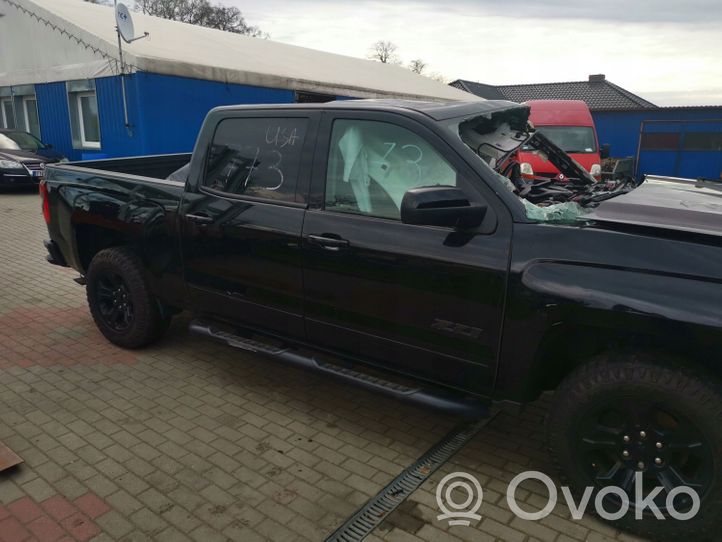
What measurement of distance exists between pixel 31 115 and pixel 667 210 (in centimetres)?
1924

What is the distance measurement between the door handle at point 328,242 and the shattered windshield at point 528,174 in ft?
2.75

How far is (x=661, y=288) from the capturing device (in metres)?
2.24

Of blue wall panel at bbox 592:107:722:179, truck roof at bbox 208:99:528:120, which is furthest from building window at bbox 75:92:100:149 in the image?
blue wall panel at bbox 592:107:722:179

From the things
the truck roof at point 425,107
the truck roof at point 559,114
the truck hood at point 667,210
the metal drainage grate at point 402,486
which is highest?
the truck roof at point 559,114

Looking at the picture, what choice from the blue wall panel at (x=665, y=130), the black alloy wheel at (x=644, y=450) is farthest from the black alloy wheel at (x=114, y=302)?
the blue wall panel at (x=665, y=130)

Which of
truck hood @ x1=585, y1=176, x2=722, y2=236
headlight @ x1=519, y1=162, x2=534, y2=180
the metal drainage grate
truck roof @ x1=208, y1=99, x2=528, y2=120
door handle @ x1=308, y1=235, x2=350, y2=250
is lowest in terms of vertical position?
the metal drainage grate

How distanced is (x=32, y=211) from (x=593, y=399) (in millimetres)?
11686

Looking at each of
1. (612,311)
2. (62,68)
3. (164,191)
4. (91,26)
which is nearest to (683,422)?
(612,311)

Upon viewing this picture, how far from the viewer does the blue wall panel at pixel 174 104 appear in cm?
1266

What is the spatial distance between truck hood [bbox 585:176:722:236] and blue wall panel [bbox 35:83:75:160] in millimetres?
15926

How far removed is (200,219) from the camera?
3662mm

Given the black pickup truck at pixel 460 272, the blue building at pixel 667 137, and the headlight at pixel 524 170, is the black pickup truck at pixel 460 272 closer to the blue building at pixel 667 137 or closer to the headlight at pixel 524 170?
the headlight at pixel 524 170

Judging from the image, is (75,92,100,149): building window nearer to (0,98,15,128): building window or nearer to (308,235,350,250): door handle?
(0,98,15,128): building window

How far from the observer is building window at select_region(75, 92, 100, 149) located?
48.8ft
